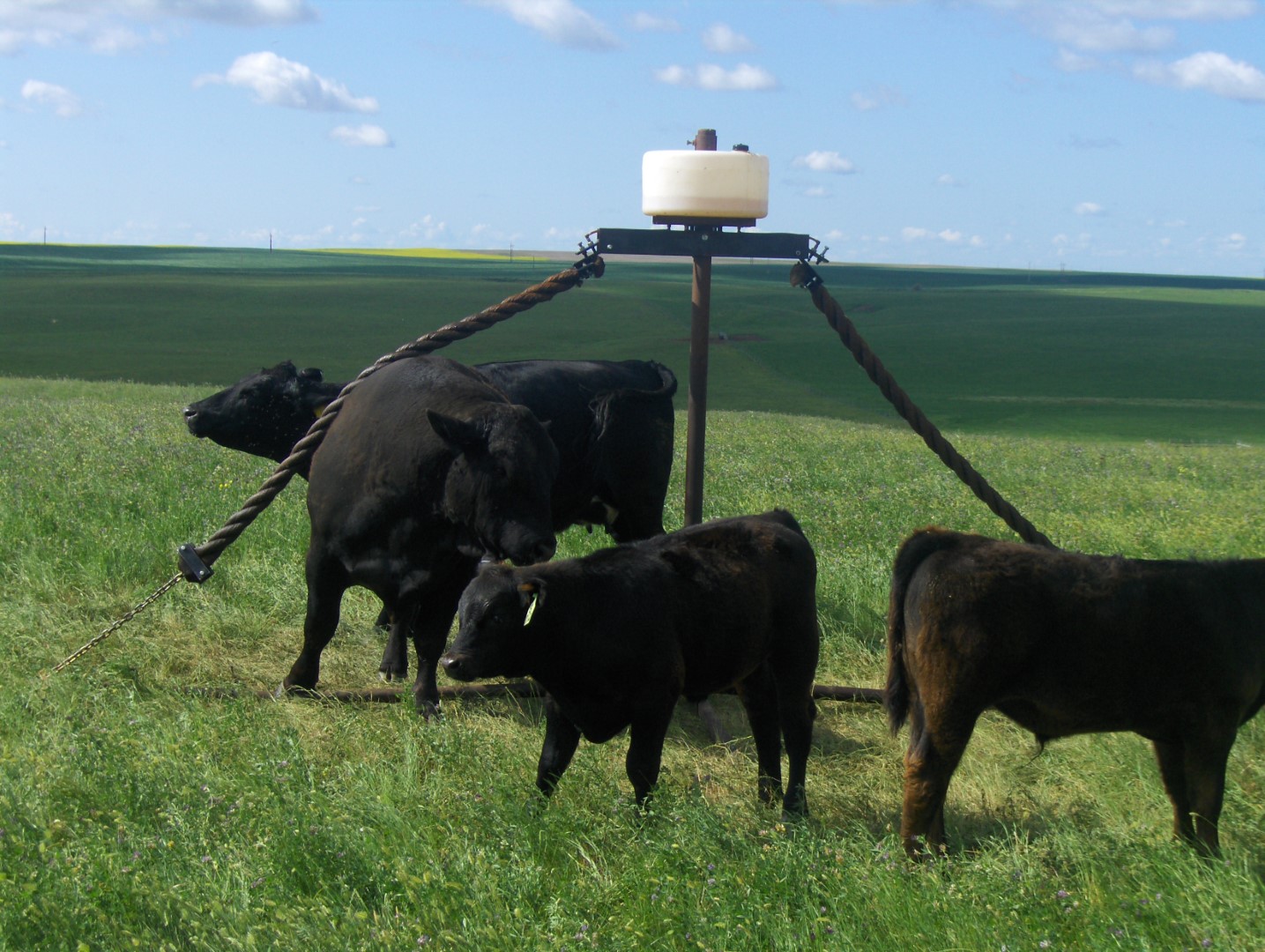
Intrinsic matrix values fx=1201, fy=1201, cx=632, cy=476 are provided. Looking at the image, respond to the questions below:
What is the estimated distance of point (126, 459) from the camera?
44.6 feet

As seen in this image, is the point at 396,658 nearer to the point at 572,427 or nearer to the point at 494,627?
the point at 572,427

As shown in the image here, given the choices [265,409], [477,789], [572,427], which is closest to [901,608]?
[477,789]

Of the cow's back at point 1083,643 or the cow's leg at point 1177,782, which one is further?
the cow's leg at point 1177,782

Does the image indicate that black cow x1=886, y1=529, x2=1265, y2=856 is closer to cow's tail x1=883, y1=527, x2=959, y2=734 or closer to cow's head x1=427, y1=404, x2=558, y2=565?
cow's tail x1=883, y1=527, x2=959, y2=734

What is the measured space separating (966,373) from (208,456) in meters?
41.0

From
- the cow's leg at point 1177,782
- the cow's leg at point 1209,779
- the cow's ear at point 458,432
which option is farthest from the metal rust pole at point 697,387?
the cow's leg at point 1209,779

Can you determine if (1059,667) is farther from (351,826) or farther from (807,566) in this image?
(351,826)

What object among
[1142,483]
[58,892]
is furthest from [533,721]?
[1142,483]

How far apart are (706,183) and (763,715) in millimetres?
2762

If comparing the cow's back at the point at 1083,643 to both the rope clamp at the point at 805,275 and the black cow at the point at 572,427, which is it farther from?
the black cow at the point at 572,427

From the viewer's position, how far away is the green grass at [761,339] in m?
39.4

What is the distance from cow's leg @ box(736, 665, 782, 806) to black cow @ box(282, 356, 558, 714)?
1.17 meters

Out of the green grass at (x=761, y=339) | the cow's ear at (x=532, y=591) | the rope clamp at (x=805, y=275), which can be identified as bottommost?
the green grass at (x=761, y=339)

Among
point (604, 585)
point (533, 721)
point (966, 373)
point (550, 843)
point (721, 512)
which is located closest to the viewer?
point (550, 843)
